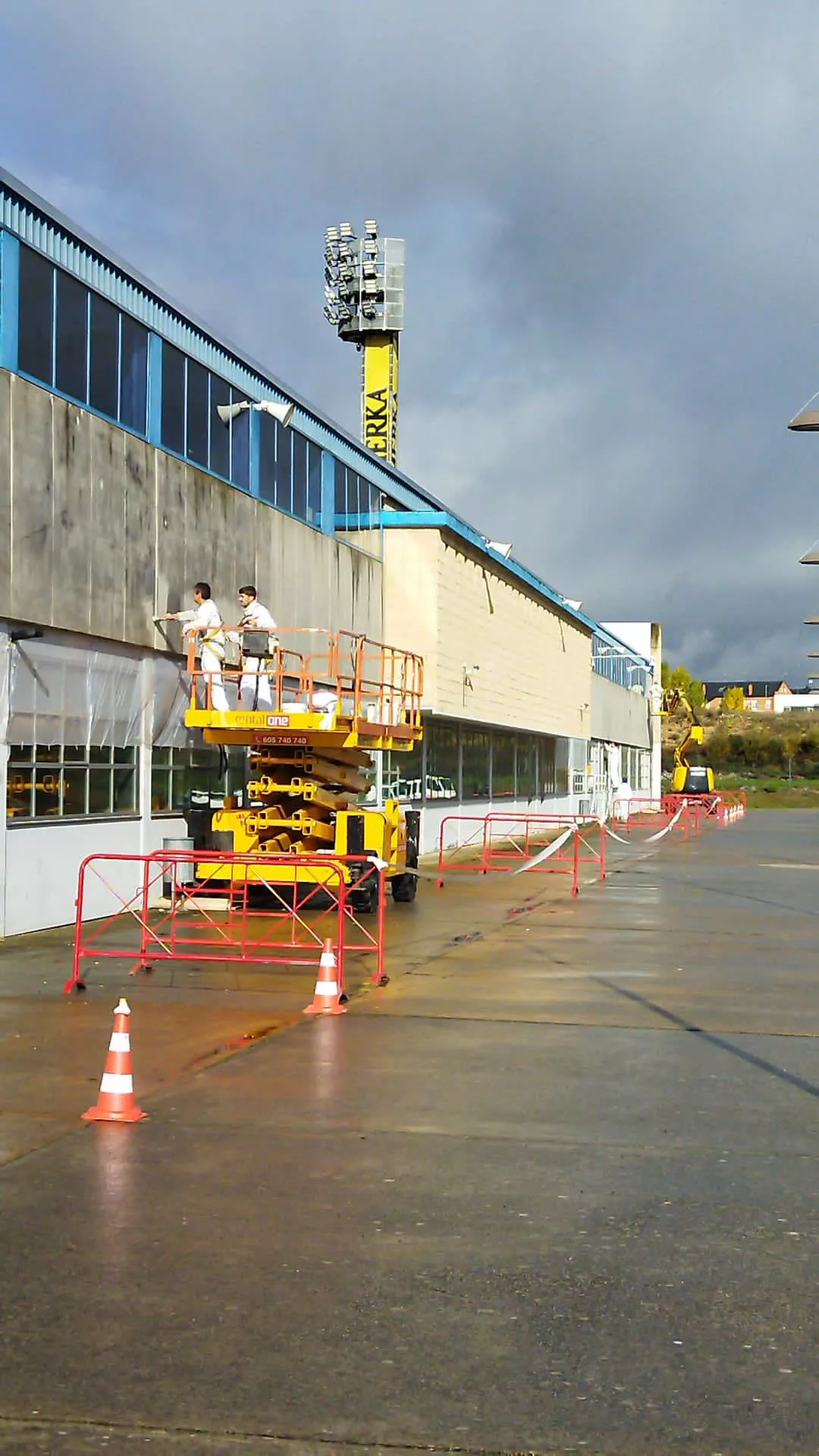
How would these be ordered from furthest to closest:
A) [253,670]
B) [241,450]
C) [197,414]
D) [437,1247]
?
1. [241,450]
2. [197,414]
3. [253,670]
4. [437,1247]

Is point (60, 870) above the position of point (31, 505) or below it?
below

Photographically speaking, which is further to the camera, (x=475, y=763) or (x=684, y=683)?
(x=684, y=683)

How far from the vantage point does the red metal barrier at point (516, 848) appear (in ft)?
88.3

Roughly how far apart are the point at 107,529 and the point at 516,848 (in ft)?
62.8

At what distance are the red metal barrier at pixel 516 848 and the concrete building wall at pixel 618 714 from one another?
12.8 m

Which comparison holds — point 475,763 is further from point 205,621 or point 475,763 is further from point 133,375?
point 133,375

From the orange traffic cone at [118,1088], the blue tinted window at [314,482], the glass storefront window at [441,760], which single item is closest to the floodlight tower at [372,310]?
the glass storefront window at [441,760]

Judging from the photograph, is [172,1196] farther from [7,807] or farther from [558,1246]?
[7,807]

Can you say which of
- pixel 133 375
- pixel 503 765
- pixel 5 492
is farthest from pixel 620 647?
pixel 5 492

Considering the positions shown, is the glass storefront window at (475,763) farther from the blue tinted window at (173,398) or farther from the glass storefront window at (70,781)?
the glass storefront window at (70,781)

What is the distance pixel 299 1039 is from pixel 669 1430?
6512 mm

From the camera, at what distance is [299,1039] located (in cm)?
1077

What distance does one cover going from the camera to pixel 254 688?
66.4ft

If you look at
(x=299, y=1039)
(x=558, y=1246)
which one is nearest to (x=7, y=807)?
(x=299, y=1039)
